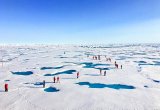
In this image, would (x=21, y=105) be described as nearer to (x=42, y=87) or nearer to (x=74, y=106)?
(x=74, y=106)

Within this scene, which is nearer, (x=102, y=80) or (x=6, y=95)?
(x=6, y=95)

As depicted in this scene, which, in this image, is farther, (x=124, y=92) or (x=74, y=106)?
(x=124, y=92)

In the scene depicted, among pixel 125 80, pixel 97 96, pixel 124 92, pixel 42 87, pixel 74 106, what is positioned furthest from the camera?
pixel 125 80

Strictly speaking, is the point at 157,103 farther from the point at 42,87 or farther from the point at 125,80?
the point at 42,87

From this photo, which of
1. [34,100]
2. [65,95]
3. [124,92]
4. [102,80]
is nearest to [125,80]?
[102,80]

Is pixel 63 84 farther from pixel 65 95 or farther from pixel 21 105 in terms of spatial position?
pixel 21 105

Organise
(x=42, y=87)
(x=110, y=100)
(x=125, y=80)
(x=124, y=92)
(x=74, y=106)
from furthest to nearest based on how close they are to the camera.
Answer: (x=125, y=80)
(x=42, y=87)
(x=124, y=92)
(x=110, y=100)
(x=74, y=106)

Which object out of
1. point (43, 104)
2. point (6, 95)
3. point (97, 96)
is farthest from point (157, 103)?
point (6, 95)

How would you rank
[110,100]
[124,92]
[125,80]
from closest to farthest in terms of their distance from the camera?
1. [110,100]
2. [124,92]
3. [125,80]

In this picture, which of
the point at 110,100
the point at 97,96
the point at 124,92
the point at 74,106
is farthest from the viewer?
the point at 124,92
